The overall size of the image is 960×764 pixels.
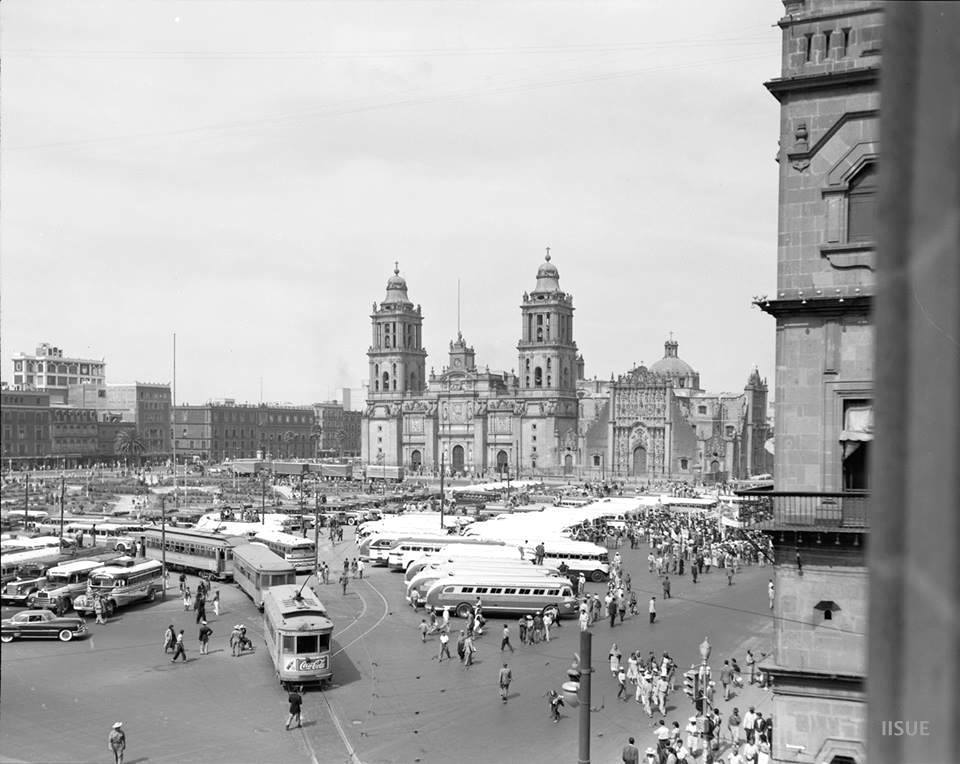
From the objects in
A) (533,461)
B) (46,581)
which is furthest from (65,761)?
(533,461)

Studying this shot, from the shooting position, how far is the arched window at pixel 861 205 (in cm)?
1424

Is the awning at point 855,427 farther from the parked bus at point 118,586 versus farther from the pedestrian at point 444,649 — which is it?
the parked bus at point 118,586

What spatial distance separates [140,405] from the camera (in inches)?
2940

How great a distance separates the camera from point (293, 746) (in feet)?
65.8

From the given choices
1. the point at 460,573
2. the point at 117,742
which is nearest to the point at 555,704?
the point at 117,742

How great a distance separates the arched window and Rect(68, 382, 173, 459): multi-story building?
3535 cm

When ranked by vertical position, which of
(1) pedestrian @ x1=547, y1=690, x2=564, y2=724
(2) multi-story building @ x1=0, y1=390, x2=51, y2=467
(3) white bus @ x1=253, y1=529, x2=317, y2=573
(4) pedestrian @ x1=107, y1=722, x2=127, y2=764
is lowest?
(3) white bus @ x1=253, y1=529, x2=317, y2=573

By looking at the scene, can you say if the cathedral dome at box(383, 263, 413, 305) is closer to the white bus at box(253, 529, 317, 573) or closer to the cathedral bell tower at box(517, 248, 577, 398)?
the cathedral bell tower at box(517, 248, 577, 398)

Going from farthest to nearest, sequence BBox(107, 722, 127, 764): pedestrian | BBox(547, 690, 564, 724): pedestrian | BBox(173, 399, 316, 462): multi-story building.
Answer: BBox(173, 399, 316, 462): multi-story building, BBox(547, 690, 564, 724): pedestrian, BBox(107, 722, 127, 764): pedestrian

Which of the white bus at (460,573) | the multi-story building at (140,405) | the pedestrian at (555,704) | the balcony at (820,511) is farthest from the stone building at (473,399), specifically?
the balcony at (820,511)

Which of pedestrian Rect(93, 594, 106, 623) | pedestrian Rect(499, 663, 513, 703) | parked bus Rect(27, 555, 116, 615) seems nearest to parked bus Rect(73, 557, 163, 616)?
pedestrian Rect(93, 594, 106, 623)

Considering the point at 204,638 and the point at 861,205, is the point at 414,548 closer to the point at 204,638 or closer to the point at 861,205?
the point at 204,638

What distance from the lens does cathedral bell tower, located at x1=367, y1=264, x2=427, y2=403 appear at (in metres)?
144

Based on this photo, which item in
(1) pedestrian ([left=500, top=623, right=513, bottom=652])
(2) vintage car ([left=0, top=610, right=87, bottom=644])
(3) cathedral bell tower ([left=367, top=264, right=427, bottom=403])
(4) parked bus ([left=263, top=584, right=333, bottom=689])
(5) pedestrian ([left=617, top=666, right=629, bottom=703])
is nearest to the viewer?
(4) parked bus ([left=263, top=584, right=333, bottom=689])
